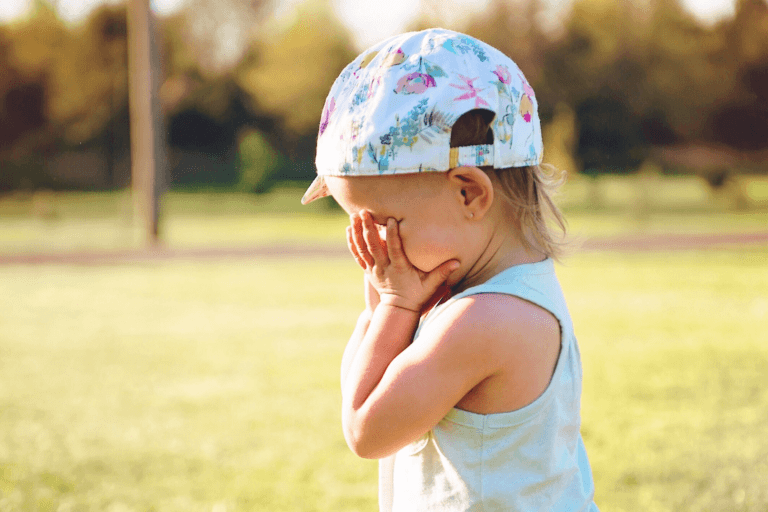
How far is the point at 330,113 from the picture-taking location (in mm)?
1472

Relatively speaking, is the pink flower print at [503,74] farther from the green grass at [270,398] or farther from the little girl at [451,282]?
the green grass at [270,398]

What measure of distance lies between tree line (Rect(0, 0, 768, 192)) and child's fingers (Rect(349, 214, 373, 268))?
118 ft

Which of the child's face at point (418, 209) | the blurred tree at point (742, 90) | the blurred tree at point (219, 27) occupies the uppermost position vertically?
the blurred tree at point (219, 27)

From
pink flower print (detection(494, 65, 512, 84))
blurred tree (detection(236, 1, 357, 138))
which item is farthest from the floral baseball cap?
blurred tree (detection(236, 1, 357, 138))

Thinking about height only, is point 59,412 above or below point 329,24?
below

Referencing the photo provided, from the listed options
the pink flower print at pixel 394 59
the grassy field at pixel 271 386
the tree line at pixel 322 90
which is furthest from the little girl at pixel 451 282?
the tree line at pixel 322 90

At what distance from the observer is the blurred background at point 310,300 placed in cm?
372

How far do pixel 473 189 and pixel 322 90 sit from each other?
38.5m

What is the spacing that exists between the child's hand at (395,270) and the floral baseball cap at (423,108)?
4.5 inches

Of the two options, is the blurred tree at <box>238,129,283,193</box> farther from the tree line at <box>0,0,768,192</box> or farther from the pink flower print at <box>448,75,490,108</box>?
the pink flower print at <box>448,75,490,108</box>

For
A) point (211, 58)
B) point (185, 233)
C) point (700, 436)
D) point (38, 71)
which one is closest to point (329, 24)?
point (211, 58)

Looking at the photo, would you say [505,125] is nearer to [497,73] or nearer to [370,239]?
[497,73]

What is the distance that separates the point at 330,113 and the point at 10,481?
9.67 ft

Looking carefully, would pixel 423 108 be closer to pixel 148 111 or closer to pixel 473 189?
pixel 473 189
